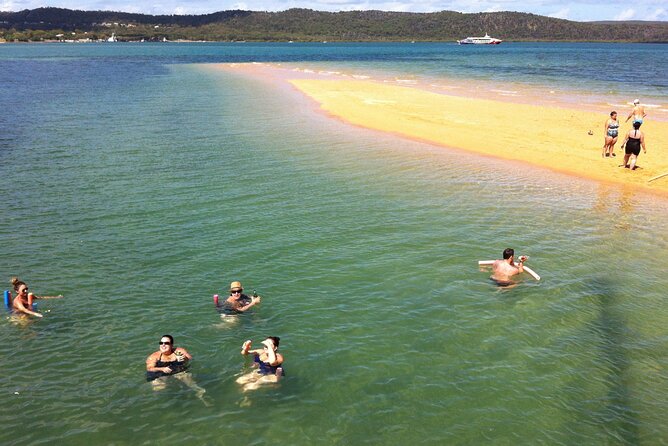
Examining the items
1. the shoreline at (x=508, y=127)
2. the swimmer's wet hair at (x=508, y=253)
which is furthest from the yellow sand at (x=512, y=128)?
the swimmer's wet hair at (x=508, y=253)

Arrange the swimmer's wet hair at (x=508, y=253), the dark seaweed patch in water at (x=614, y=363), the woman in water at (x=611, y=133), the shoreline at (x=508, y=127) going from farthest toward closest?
the shoreline at (x=508, y=127)
the woman in water at (x=611, y=133)
the swimmer's wet hair at (x=508, y=253)
the dark seaweed patch in water at (x=614, y=363)

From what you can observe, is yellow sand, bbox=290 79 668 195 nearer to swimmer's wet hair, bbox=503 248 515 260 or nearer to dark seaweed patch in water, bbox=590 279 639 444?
dark seaweed patch in water, bbox=590 279 639 444

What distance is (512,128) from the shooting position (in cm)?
3484

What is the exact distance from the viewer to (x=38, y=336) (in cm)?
1193

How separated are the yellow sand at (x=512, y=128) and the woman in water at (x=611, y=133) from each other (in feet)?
1.81

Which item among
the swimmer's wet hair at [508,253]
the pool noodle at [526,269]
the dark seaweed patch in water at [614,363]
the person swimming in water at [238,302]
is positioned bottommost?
the dark seaweed patch in water at [614,363]

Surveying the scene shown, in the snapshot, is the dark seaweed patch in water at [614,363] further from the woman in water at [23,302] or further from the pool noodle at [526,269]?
the woman in water at [23,302]

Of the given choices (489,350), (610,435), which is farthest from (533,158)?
(610,435)

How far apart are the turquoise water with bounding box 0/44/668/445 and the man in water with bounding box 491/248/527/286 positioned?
1.22 ft

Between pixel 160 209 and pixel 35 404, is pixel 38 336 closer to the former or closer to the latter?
pixel 35 404

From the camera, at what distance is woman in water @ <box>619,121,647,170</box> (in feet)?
78.3

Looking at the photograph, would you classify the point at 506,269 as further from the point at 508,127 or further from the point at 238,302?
the point at 508,127

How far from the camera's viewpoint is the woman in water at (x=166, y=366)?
411 inches

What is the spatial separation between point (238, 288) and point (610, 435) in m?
8.04
